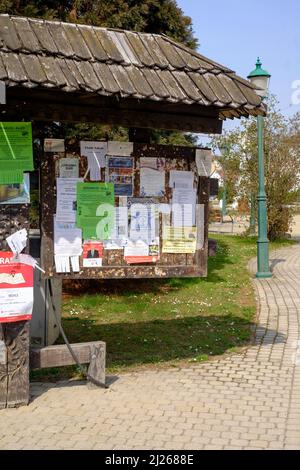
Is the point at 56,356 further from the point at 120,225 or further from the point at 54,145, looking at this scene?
the point at 54,145

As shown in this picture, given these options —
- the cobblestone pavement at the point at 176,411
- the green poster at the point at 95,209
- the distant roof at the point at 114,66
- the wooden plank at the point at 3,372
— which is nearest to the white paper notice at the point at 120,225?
the green poster at the point at 95,209

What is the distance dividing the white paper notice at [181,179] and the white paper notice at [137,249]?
2.05 ft

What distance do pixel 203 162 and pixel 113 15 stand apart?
7.26m

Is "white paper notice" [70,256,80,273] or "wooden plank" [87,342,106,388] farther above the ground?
"white paper notice" [70,256,80,273]

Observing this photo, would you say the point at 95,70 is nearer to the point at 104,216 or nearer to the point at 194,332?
the point at 104,216

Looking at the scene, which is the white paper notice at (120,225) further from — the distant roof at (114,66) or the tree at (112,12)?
the tree at (112,12)

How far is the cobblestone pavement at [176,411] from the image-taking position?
459 centimetres

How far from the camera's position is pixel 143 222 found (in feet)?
18.9

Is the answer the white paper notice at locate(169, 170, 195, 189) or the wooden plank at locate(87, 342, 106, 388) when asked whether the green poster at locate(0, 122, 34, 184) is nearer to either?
the white paper notice at locate(169, 170, 195, 189)

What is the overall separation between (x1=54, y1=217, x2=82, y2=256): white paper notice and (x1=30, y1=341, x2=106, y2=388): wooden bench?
2.85ft

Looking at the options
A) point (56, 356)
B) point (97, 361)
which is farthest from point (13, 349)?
point (97, 361)

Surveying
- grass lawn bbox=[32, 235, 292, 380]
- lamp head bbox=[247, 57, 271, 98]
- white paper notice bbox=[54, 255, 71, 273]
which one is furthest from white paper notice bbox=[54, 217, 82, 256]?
lamp head bbox=[247, 57, 271, 98]

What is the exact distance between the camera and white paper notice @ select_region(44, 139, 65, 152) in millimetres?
5409
